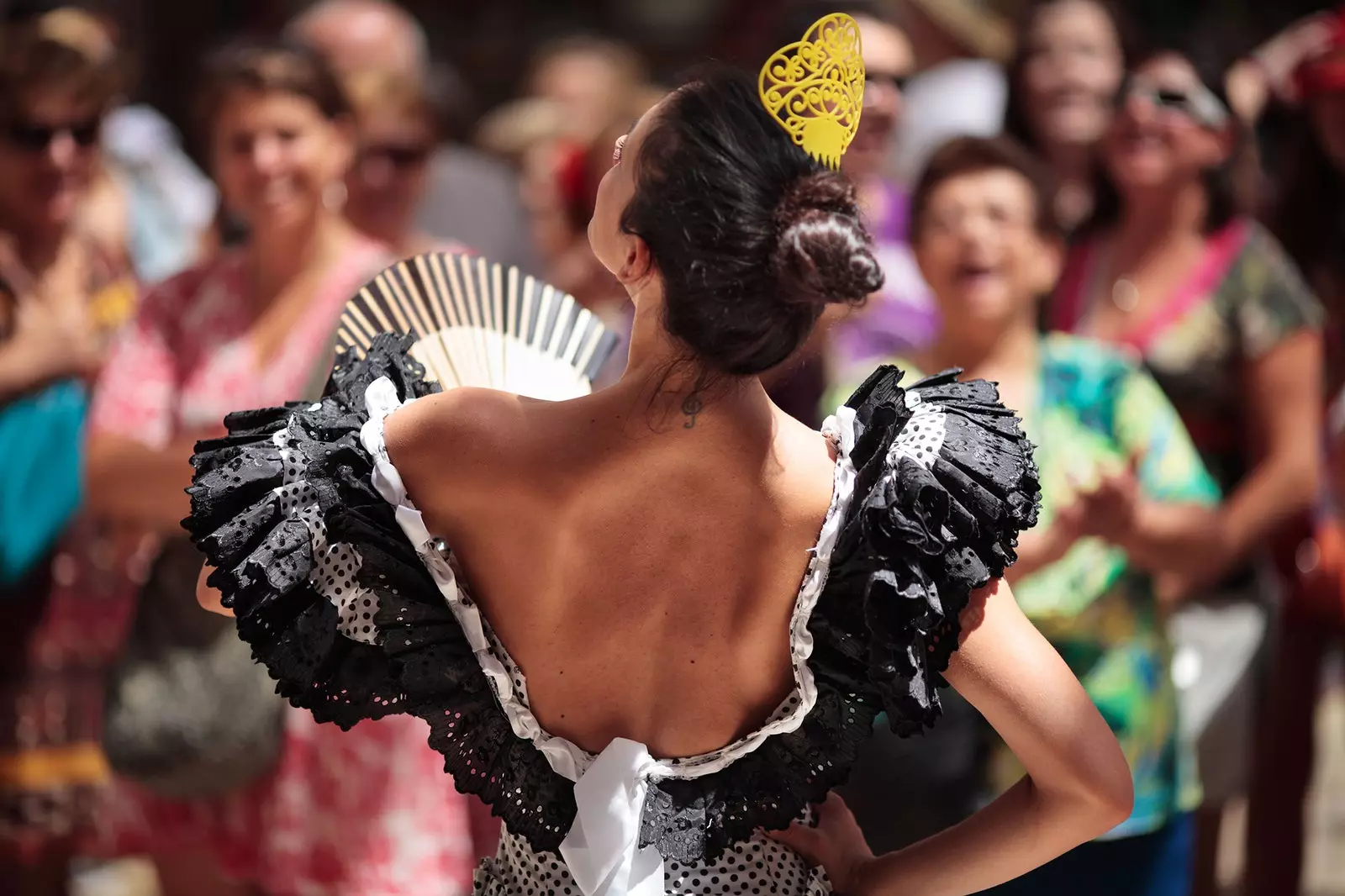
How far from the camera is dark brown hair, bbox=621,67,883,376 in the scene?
5.01ft

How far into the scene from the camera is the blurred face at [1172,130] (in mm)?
3541

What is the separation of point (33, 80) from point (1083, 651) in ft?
8.29

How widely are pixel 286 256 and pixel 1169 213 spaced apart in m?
1.85

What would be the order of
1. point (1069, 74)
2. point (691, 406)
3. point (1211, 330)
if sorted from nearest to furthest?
point (691, 406) → point (1211, 330) → point (1069, 74)

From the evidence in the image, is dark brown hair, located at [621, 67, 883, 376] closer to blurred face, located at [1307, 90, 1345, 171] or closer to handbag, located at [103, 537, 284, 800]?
handbag, located at [103, 537, 284, 800]

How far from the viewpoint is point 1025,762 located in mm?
1710

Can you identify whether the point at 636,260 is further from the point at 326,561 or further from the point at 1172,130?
the point at 1172,130

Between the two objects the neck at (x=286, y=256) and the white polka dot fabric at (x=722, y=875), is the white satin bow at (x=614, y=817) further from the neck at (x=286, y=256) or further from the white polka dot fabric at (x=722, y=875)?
the neck at (x=286, y=256)

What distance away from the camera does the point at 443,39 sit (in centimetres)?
937

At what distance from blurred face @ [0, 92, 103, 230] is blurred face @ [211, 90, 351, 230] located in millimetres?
482

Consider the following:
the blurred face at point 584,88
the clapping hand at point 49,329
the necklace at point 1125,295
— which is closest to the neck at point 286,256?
the clapping hand at point 49,329

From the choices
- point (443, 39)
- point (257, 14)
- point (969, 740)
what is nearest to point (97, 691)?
point (969, 740)

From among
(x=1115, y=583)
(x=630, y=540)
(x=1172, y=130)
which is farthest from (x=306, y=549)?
(x=1172, y=130)

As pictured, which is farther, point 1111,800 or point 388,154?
point 388,154
